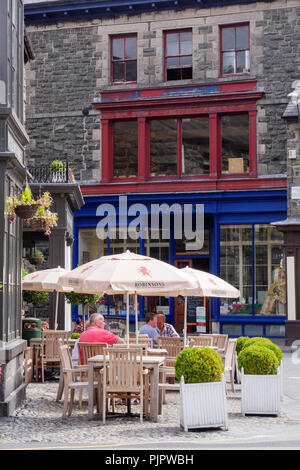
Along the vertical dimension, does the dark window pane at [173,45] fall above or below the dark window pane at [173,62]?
above

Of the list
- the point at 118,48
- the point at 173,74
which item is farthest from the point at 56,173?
the point at 118,48

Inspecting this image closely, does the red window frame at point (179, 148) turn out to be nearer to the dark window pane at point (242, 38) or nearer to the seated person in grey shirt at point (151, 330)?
the dark window pane at point (242, 38)

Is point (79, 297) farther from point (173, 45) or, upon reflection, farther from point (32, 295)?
point (173, 45)

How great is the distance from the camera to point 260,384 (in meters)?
10.7

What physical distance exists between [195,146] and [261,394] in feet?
53.4

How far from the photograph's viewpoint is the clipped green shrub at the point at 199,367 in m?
9.72

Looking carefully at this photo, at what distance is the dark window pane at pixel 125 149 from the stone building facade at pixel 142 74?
0.51m

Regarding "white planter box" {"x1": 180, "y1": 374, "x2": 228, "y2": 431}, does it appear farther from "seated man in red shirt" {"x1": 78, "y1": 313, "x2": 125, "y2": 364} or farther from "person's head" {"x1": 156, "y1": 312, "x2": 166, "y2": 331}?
"person's head" {"x1": 156, "y1": 312, "x2": 166, "y2": 331}

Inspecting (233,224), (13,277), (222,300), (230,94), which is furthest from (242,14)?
(13,277)

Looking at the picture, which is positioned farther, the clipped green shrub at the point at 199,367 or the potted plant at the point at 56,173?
the potted plant at the point at 56,173

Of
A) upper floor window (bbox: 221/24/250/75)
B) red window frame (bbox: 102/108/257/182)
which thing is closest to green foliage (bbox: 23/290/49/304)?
red window frame (bbox: 102/108/257/182)

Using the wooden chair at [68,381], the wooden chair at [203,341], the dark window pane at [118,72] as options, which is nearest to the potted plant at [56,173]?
the wooden chair at [203,341]

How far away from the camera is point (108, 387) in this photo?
1030 centimetres
